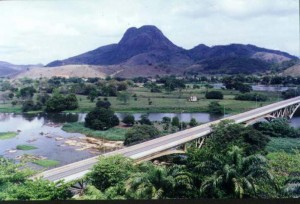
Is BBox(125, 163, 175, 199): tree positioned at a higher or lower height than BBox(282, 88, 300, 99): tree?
lower

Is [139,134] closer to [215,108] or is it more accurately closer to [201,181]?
[215,108]

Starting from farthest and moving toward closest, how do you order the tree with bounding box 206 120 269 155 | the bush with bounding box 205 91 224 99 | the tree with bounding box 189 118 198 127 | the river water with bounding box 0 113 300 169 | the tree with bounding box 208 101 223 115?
the bush with bounding box 205 91 224 99 < the tree with bounding box 208 101 223 115 < the tree with bounding box 189 118 198 127 < the river water with bounding box 0 113 300 169 < the tree with bounding box 206 120 269 155

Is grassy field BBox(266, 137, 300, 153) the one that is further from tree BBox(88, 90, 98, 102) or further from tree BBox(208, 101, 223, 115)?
tree BBox(88, 90, 98, 102)

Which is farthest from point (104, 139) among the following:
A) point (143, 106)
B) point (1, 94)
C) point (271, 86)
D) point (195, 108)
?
point (271, 86)

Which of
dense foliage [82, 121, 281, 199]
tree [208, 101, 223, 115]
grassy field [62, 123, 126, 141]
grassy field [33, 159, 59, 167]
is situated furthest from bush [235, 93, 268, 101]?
grassy field [33, 159, 59, 167]

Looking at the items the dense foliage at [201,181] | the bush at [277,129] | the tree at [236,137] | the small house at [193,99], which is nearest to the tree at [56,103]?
the small house at [193,99]

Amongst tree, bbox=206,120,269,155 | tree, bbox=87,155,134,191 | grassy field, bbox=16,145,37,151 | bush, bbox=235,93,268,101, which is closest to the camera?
tree, bbox=87,155,134,191

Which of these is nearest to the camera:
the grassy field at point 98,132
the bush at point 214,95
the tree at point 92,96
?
the grassy field at point 98,132

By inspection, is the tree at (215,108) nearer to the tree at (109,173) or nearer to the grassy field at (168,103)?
the grassy field at (168,103)
